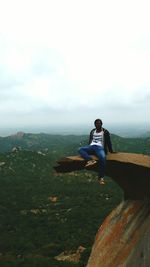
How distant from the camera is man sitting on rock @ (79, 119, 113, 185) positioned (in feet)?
57.4

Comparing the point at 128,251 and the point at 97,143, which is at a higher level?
the point at 97,143

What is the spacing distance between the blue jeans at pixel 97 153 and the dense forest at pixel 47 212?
3186 cm

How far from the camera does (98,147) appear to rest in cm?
1766

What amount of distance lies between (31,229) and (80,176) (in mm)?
51187

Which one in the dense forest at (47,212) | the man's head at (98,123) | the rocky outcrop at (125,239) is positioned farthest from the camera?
the dense forest at (47,212)

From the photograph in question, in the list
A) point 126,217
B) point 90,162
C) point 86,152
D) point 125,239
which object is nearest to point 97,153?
point 90,162

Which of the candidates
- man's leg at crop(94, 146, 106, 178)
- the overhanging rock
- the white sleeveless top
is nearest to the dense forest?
the overhanging rock

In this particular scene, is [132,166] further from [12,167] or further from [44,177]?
[12,167]

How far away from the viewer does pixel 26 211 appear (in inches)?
3275

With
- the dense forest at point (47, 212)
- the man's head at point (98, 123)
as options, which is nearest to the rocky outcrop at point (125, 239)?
the man's head at point (98, 123)

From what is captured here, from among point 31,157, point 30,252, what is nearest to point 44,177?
point 31,157

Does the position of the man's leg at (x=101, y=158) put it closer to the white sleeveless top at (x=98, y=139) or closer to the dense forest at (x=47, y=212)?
the white sleeveless top at (x=98, y=139)

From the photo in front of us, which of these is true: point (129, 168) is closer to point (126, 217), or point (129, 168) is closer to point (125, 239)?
point (126, 217)

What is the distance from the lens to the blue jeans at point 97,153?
1748 centimetres
